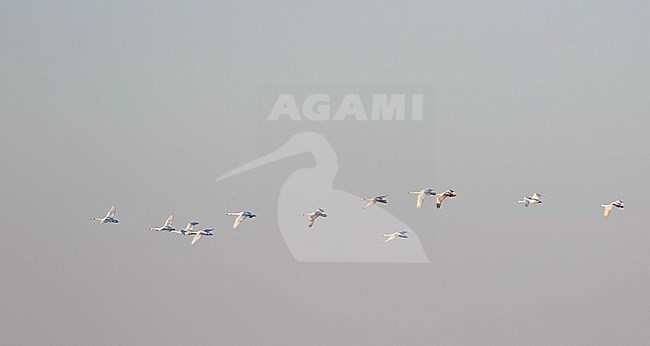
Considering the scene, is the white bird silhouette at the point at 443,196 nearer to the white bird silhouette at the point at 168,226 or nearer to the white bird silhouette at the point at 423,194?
the white bird silhouette at the point at 423,194

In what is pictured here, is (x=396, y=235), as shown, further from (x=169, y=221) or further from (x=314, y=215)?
(x=169, y=221)

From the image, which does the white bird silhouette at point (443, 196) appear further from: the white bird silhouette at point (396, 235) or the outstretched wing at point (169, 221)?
the outstretched wing at point (169, 221)

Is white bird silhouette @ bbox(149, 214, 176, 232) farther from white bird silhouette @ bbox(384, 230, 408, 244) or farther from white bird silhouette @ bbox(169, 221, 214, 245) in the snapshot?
white bird silhouette @ bbox(384, 230, 408, 244)

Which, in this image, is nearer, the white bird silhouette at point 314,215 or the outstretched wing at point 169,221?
the white bird silhouette at point 314,215

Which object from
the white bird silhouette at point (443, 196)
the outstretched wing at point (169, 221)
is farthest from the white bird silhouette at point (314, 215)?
the outstretched wing at point (169, 221)

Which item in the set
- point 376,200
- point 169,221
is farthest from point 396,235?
point 169,221

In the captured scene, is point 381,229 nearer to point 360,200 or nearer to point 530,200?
point 360,200

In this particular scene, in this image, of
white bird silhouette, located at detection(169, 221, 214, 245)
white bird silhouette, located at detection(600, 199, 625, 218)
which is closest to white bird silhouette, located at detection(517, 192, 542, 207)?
white bird silhouette, located at detection(600, 199, 625, 218)

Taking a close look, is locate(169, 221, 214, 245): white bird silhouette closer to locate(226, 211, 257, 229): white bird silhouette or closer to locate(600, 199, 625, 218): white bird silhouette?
locate(226, 211, 257, 229): white bird silhouette

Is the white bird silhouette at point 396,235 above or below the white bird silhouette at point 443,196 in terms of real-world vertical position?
below

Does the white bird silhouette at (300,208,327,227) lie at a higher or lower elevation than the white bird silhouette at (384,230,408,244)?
higher

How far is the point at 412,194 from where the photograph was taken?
54.5 ft

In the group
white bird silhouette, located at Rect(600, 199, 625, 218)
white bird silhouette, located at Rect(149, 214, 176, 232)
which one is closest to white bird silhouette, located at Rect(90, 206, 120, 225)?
white bird silhouette, located at Rect(149, 214, 176, 232)

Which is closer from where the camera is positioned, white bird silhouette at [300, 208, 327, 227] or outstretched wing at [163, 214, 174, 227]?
white bird silhouette at [300, 208, 327, 227]
